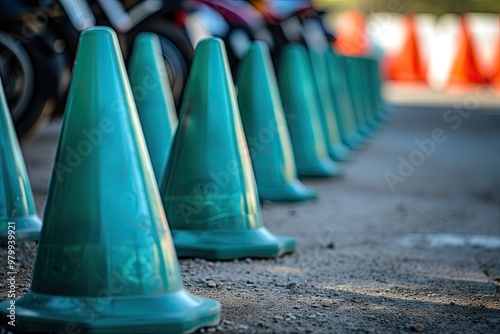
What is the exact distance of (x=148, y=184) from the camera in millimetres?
2963

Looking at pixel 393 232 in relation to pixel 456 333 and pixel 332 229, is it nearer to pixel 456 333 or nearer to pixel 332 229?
pixel 332 229

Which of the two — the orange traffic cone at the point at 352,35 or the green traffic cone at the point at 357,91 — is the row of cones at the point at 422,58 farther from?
the green traffic cone at the point at 357,91

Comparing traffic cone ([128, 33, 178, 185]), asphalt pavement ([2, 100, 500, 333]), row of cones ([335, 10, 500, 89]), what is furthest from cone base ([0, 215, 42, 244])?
row of cones ([335, 10, 500, 89])

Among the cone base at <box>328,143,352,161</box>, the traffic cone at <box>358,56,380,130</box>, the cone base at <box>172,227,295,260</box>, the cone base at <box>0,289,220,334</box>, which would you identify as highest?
the traffic cone at <box>358,56,380,130</box>

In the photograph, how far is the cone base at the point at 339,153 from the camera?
8742 mm

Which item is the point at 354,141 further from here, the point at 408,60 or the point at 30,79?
the point at 408,60

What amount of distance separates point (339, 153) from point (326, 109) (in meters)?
0.41

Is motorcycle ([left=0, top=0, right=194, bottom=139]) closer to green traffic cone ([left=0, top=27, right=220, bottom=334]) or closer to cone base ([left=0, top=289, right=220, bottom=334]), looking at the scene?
green traffic cone ([left=0, top=27, right=220, bottom=334])

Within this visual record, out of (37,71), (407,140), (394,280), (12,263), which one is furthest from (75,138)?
(407,140)

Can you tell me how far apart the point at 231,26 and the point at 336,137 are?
1979 mm

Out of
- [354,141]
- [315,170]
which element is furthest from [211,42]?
[354,141]

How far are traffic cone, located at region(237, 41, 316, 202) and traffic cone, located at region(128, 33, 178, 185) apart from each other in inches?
28.7

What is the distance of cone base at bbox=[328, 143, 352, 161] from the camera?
874cm

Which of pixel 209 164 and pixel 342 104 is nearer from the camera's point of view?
pixel 209 164
